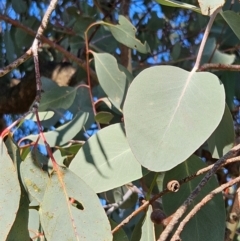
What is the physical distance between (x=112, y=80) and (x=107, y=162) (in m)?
0.27

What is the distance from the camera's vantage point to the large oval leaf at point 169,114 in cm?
60

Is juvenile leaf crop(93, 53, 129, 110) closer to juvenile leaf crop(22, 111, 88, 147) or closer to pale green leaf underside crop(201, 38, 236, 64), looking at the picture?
juvenile leaf crop(22, 111, 88, 147)

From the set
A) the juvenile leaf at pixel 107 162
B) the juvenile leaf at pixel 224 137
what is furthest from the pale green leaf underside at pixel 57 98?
the juvenile leaf at pixel 224 137

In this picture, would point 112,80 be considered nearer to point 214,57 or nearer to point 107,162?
point 107,162

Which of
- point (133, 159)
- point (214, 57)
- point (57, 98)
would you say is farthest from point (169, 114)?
point (214, 57)

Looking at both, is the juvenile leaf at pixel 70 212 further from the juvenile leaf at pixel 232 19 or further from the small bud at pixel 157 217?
the juvenile leaf at pixel 232 19

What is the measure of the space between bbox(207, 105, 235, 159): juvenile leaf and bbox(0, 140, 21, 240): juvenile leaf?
12.2 inches

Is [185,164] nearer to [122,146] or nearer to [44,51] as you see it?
[122,146]

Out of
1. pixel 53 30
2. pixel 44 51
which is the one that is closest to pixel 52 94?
pixel 53 30

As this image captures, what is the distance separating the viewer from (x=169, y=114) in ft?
2.10

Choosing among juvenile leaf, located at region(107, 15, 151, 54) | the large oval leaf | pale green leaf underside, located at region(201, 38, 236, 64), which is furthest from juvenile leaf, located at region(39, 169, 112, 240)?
pale green leaf underside, located at region(201, 38, 236, 64)

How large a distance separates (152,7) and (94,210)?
152 cm

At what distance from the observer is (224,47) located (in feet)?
5.03

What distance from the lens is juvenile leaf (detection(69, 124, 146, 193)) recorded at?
2.40 ft
